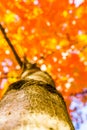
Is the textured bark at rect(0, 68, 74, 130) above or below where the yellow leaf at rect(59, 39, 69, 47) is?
below

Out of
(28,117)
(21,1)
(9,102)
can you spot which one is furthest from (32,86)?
(21,1)

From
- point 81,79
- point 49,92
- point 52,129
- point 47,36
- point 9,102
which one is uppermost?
point 47,36

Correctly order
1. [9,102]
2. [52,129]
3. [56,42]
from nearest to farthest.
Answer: [52,129], [9,102], [56,42]

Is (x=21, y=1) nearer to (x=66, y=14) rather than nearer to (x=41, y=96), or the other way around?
(x=66, y=14)

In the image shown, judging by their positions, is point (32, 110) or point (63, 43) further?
point (63, 43)

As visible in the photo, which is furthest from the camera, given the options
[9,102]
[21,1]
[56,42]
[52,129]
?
[56,42]

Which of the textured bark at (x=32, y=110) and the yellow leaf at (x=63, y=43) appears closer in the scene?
the textured bark at (x=32, y=110)

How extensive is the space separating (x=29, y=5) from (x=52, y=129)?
4.06m

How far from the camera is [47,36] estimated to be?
5.04m

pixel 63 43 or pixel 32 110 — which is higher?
pixel 63 43

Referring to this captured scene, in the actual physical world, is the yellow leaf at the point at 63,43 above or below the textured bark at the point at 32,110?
above

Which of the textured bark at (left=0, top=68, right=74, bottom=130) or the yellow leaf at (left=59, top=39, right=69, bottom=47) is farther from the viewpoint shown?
the yellow leaf at (left=59, top=39, right=69, bottom=47)

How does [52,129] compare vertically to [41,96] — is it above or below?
below

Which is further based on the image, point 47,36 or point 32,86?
point 47,36
